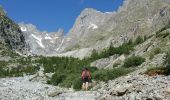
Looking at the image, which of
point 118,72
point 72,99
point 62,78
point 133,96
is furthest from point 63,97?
point 62,78

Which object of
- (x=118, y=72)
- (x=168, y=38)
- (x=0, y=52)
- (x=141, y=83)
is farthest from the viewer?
(x=0, y=52)

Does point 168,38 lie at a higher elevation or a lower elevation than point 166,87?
higher

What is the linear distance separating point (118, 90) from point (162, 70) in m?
6.01

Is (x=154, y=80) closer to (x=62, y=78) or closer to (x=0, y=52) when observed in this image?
(x=62, y=78)

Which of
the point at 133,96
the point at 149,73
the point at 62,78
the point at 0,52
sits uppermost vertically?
the point at 0,52

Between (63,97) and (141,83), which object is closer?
(141,83)

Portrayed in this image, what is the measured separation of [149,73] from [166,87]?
20.6 feet

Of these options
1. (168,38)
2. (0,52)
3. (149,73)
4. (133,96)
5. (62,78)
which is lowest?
(133,96)

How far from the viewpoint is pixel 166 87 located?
20641 mm

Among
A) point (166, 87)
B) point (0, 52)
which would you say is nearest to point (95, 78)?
point (166, 87)

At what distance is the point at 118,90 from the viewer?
22.6 meters

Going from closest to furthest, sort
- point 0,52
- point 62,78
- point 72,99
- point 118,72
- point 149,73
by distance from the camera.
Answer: point 72,99 → point 149,73 → point 118,72 → point 62,78 → point 0,52

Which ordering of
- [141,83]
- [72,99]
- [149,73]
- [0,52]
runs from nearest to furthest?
[141,83] → [72,99] → [149,73] → [0,52]

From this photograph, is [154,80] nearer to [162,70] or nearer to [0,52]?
[162,70]
